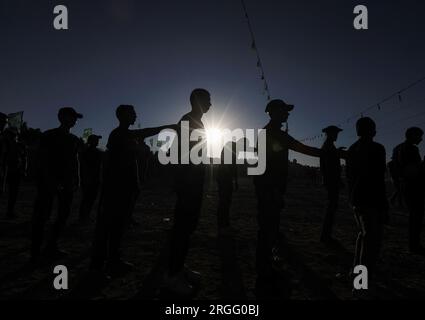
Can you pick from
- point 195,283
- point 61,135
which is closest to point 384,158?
point 195,283

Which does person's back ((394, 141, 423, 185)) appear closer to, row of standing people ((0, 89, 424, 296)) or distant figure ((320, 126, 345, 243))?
distant figure ((320, 126, 345, 243))

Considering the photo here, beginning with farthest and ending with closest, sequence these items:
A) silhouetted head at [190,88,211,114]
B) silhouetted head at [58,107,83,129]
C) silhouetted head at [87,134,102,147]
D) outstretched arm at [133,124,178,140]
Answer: silhouetted head at [87,134,102,147]
silhouetted head at [58,107,83,129]
silhouetted head at [190,88,211,114]
outstretched arm at [133,124,178,140]

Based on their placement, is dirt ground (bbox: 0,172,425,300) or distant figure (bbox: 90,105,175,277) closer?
dirt ground (bbox: 0,172,425,300)

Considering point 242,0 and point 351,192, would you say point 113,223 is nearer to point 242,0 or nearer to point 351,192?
point 351,192

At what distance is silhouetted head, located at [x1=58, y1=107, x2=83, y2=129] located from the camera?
4922 mm

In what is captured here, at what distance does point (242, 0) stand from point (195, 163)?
10.6 metres

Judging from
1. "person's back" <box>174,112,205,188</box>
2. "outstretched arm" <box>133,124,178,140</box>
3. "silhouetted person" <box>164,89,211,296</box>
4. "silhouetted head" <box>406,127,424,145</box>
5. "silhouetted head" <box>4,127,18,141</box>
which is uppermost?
"silhouetted head" <box>4,127,18,141</box>

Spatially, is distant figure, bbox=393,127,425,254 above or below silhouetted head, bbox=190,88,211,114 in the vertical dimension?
below

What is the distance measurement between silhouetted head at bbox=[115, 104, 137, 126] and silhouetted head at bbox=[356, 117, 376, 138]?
2954 millimetres

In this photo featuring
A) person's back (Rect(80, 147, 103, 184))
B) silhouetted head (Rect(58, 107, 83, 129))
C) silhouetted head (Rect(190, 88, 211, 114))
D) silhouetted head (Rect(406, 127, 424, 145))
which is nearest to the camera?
silhouetted head (Rect(190, 88, 211, 114))

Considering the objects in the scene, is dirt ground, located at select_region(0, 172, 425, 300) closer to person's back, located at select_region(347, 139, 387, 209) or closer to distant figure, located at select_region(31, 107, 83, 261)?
distant figure, located at select_region(31, 107, 83, 261)

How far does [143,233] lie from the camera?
288 inches

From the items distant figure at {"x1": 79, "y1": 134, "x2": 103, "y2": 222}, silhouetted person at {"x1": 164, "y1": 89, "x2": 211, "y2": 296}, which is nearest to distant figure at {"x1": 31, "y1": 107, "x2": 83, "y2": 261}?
silhouetted person at {"x1": 164, "y1": 89, "x2": 211, "y2": 296}

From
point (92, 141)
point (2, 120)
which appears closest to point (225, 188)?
point (92, 141)
